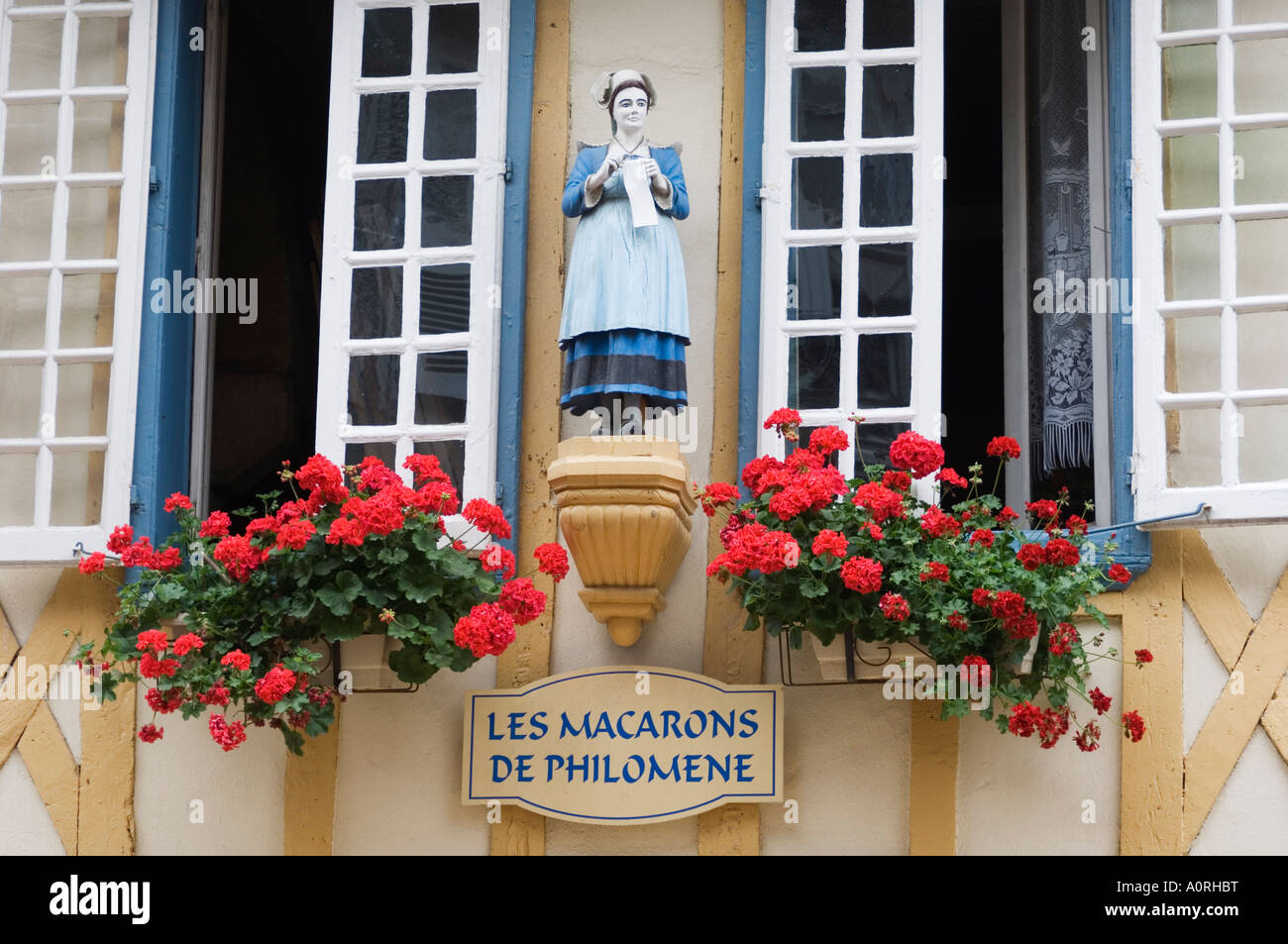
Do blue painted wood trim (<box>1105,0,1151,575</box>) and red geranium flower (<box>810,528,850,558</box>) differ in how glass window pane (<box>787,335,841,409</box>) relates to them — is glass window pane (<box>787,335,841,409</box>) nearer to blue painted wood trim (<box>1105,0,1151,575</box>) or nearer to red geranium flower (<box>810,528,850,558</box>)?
red geranium flower (<box>810,528,850,558</box>)

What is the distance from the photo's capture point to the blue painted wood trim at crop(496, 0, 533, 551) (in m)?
6.84

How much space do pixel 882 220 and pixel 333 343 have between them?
1.85m

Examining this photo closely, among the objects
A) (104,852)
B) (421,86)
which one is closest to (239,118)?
(421,86)

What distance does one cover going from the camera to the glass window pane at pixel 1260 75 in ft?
22.2

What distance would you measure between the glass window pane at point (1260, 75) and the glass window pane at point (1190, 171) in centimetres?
17

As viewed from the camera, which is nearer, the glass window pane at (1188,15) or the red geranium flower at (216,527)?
the red geranium flower at (216,527)

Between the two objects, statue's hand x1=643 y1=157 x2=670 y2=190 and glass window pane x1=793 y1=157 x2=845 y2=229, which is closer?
statue's hand x1=643 y1=157 x2=670 y2=190

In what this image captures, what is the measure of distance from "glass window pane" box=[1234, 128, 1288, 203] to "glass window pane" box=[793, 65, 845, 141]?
128cm

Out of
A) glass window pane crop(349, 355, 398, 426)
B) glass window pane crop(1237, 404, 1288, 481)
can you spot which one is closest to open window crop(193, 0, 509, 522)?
glass window pane crop(349, 355, 398, 426)

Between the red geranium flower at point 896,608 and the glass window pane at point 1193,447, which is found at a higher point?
the glass window pane at point 1193,447

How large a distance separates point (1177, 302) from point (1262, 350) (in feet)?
0.99

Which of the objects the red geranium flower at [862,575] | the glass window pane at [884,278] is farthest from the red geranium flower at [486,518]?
the glass window pane at [884,278]

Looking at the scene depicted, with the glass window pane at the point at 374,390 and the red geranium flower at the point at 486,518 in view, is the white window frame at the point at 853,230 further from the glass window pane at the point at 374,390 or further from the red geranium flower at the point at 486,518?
the glass window pane at the point at 374,390

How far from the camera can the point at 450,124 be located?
7113 millimetres
